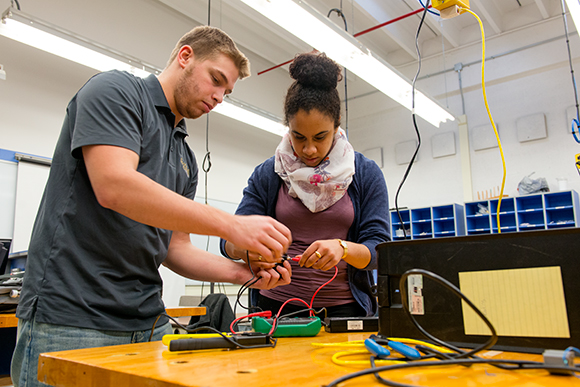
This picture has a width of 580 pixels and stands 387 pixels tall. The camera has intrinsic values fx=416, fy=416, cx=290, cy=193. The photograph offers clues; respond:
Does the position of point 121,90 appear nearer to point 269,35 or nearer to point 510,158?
point 269,35

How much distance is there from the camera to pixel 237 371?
52 cm

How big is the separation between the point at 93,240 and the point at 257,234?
387mm

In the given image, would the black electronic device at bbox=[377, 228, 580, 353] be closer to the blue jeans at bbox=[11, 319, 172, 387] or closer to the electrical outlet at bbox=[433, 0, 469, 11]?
the blue jeans at bbox=[11, 319, 172, 387]

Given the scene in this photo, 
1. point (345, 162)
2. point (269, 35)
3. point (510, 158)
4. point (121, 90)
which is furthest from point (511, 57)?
point (121, 90)

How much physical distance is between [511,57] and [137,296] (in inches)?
269

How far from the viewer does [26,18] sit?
3131 mm

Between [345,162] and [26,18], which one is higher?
[26,18]

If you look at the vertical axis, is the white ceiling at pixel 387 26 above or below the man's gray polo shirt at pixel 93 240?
above

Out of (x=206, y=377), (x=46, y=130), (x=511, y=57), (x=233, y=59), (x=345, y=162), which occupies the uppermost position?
(x=511, y=57)

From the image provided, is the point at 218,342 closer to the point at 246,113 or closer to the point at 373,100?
the point at 246,113

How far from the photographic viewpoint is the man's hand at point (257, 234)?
2.67 ft

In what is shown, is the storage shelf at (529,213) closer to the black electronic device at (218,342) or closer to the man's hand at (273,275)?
the man's hand at (273,275)

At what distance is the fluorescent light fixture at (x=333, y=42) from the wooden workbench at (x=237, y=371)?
2.41m

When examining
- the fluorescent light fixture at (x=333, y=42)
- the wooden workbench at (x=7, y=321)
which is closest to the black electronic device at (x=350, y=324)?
the wooden workbench at (x=7, y=321)
